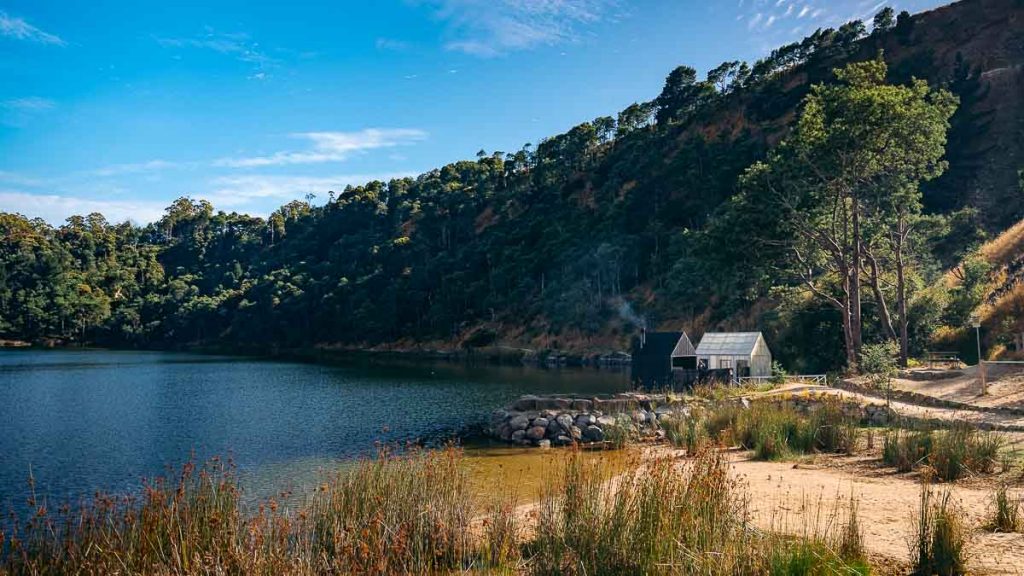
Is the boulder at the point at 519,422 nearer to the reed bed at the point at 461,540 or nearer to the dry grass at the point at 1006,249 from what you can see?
the reed bed at the point at 461,540

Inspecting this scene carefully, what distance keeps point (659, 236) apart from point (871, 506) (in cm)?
6249

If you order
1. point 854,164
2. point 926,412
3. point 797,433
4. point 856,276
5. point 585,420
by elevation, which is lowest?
point 585,420

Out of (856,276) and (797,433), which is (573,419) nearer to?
(797,433)

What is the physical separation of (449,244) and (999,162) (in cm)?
6854

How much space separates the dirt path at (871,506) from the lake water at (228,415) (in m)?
6.13

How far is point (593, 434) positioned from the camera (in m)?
22.0

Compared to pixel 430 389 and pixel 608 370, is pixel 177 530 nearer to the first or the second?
pixel 430 389

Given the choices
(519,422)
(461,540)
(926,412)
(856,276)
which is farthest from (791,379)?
(461,540)

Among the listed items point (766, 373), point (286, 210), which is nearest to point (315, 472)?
point (766, 373)

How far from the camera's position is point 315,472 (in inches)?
655

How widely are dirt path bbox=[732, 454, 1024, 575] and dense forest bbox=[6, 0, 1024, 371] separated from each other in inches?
667

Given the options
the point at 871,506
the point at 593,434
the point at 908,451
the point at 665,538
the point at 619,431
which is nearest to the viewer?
the point at 665,538

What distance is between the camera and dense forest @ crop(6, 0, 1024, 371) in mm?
27781

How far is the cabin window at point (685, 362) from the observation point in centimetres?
3088
